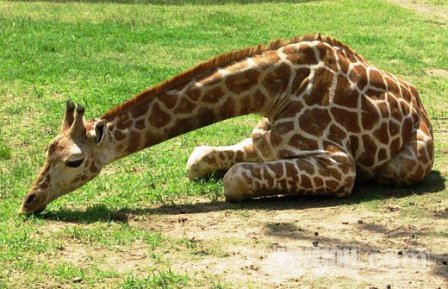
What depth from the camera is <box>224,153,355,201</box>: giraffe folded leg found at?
8352mm

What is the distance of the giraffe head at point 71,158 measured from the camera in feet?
26.8

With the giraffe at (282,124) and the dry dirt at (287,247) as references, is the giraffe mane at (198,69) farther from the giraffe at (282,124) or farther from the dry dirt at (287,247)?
the dry dirt at (287,247)

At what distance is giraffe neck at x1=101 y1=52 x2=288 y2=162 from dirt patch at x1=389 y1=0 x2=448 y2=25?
42.9ft

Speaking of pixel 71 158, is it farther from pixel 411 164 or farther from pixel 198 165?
pixel 411 164

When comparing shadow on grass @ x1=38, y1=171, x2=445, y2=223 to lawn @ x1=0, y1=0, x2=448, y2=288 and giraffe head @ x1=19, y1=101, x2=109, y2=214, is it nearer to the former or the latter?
lawn @ x1=0, y1=0, x2=448, y2=288

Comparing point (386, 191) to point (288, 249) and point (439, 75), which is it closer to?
point (288, 249)

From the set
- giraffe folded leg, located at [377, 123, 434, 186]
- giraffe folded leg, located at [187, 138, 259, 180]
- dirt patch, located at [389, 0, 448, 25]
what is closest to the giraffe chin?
giraffe folded leg, located at [187, 138, 259, 180]

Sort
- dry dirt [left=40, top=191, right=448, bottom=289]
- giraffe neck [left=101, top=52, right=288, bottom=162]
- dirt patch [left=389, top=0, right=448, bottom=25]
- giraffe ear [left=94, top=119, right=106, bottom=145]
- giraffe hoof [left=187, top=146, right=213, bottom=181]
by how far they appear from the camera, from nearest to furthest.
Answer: dry dirt [left=40, top=191, right=448, bottom=289]
giraffe ear [left=94, top=119, right=106, bottom=145]
giraffe neck [left=101, top=52, right=288, bottom=162]
giraffe hoof [left=187, top=146, right=213, bottom=181]
dirt patch [left=389, top=0, right=448, bottom=25]

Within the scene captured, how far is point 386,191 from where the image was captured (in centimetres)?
888

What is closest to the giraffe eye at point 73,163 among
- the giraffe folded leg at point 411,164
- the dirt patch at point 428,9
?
the giraffe folded leg at point 411,164

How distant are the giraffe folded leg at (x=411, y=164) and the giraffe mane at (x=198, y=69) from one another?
119 cm

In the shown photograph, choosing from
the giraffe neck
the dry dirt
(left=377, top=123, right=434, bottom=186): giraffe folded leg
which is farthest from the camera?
(left=377, top=123, right=434, bottom=186): giraffe folded leg

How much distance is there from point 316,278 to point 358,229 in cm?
126

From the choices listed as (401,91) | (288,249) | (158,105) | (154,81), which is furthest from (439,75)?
(288,249)
